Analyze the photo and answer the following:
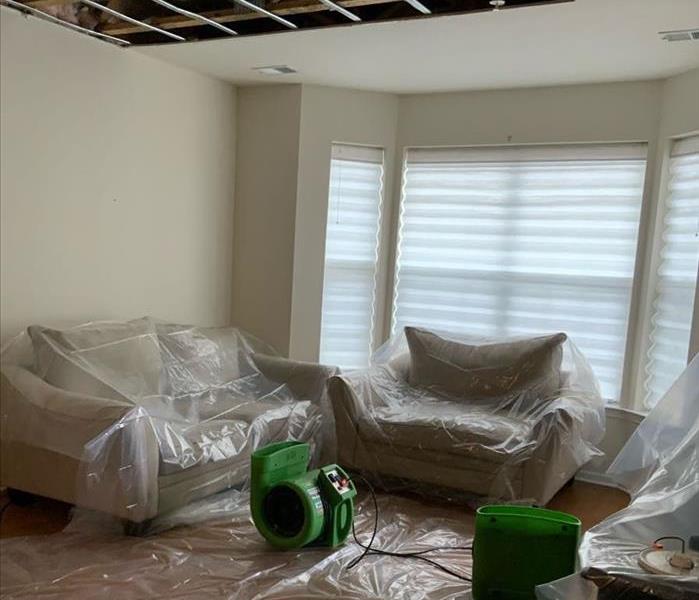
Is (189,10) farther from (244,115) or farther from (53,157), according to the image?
(244,115)

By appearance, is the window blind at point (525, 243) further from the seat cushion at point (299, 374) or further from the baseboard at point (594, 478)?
the seat cushion at point (299, 374)

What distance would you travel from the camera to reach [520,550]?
7.66 feet

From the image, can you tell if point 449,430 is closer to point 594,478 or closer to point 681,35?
point 594,478

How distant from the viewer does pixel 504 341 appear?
396cm

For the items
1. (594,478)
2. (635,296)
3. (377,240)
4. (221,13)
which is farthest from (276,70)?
(594,478)

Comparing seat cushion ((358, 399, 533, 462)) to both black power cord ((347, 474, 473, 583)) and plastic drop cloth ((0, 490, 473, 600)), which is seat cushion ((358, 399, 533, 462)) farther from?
black power cord ((347, 474, 473, 583))

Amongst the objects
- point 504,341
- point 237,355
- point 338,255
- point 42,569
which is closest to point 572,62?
point 504,341

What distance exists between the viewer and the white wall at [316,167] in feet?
14.4

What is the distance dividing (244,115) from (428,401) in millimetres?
2350

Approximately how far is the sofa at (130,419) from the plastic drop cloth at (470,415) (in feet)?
1.05

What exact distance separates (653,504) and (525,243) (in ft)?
7.77

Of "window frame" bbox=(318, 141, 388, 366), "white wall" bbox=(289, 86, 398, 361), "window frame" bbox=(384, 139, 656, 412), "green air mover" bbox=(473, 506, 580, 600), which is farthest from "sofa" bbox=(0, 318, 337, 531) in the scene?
"window frame" bbox=(384, 139, 656, 412)

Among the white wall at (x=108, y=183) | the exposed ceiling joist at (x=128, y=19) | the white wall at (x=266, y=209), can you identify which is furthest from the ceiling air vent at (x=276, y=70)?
the exposed ceiling joist at (x=128, y=19)

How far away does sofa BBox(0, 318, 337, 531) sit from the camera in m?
2.76
